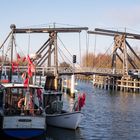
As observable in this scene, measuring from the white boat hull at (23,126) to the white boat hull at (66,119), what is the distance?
18.3ft

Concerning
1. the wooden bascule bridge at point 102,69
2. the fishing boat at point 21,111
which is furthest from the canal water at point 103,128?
the wooden bascule bridge at point 102,69

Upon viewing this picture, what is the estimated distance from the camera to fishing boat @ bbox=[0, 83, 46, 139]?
87.8ft

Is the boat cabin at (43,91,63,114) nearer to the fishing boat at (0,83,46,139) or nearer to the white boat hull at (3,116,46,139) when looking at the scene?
the fishing boat at (0,83,46,139)

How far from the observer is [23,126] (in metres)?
26.8

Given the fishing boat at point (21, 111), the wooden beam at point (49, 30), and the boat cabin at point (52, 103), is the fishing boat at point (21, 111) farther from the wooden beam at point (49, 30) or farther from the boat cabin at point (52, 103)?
the wooden beam at point (49, 30)

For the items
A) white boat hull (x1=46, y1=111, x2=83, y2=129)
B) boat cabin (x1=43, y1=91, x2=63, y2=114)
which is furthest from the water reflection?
boat cabin (x1=43, y1=91, x2=63, y2=114)

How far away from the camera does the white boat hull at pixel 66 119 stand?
3269cm

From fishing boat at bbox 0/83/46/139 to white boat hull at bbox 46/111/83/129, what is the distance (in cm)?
400

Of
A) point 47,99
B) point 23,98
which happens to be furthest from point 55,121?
point 23,98

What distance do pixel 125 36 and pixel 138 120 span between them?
176 ft

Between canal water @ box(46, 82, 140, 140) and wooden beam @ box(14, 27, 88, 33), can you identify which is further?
wooden beam @ box(14, 27, 88, 33)

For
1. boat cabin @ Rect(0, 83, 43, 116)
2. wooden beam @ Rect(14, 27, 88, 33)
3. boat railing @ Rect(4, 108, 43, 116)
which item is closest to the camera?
boat railing @ Rect(4, 108, 43, 116)

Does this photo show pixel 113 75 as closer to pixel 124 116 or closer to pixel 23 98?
pixel 124 116

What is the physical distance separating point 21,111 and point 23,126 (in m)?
1.07
